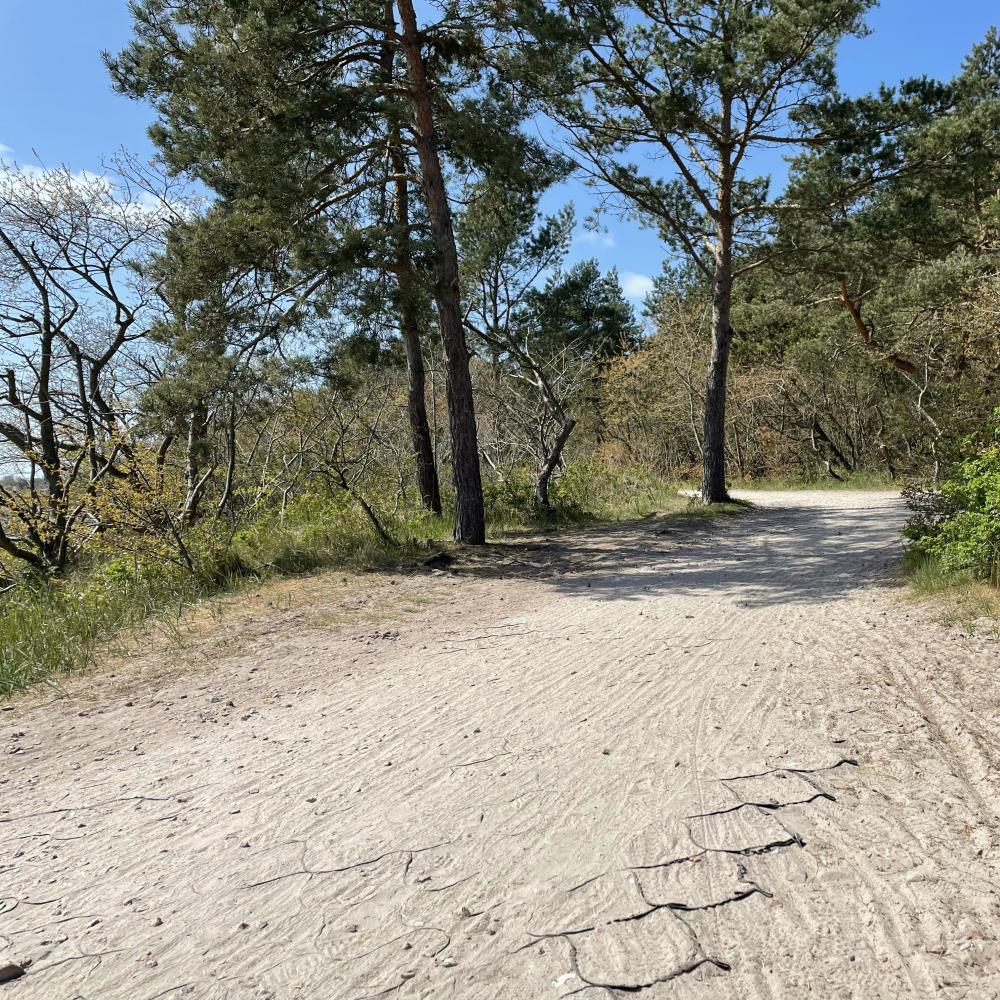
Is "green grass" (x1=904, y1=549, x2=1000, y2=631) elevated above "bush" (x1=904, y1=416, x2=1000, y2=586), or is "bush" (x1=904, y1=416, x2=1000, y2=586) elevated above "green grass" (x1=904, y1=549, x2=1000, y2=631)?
"bush" (x1=904, y1=416, x2=1000, y2=586)

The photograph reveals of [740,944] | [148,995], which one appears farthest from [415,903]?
[740,944]

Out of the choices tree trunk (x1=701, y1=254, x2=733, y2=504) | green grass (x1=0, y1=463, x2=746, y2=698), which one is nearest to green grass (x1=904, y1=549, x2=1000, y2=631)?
green grass (x1=0, y1=463, x2=746, y2=698)

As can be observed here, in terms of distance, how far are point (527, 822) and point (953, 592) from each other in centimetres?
470

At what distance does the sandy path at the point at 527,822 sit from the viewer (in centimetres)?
233

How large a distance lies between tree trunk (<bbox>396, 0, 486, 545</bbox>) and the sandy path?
17.6ft

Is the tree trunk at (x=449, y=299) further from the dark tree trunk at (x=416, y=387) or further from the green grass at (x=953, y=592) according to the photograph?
the green grass at (x=953, y=592)

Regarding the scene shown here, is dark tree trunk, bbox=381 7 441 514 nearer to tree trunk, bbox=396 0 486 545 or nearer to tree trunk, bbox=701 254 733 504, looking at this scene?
tree trunk, bbox=396 0 486 545

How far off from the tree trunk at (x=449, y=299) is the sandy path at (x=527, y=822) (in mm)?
5369

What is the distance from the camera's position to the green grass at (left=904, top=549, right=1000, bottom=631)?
5.44 meters

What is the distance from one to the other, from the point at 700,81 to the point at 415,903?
1493 centimetres

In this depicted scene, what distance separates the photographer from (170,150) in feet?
33.4

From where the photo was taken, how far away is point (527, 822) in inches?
125

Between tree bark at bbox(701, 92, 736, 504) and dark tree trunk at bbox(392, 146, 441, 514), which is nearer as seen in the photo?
dark tree trunk at bbox(392, 146, 441, 514)

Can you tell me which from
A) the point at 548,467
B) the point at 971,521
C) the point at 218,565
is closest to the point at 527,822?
the point at 971,521
